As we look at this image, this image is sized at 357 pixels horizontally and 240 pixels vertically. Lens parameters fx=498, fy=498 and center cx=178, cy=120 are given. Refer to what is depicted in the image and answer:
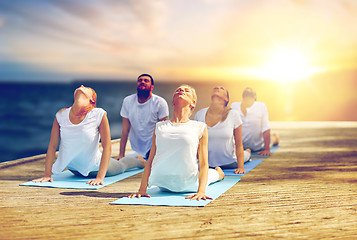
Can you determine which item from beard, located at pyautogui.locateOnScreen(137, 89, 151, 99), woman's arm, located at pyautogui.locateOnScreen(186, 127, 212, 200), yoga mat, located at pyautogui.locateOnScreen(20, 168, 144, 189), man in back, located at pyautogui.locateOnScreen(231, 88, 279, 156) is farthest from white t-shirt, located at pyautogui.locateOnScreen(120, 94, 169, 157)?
woman's arm, located at pyautogui.locateOnScreen(186, 127, 212, 200)

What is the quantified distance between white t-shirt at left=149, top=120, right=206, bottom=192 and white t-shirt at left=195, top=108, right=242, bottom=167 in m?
1.78

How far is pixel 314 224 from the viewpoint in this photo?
376cm

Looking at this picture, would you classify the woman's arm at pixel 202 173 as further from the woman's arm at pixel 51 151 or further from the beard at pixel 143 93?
the beard at pixel 143 93

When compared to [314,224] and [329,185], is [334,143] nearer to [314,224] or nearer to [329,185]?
[329,185]

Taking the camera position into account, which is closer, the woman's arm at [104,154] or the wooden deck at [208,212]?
the wooden deck at [208,212]

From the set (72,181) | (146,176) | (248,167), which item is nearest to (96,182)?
(72,181)

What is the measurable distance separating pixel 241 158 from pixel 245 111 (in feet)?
7.65

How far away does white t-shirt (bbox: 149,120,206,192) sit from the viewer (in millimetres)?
4645

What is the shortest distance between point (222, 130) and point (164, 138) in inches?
76.4

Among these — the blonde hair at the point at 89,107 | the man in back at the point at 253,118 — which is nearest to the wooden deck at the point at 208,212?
the blonde hair at the point at 89,107

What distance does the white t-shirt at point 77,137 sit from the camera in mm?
5773

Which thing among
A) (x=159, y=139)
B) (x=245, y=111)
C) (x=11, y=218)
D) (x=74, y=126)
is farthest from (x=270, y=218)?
(x=245, y=111)

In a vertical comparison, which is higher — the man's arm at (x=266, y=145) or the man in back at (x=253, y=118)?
the man in back at (x=253, y=118)

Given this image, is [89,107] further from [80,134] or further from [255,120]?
[255,120]
